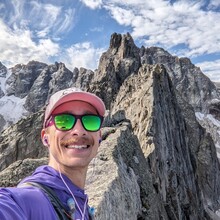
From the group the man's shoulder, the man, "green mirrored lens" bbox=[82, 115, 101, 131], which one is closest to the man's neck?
the man

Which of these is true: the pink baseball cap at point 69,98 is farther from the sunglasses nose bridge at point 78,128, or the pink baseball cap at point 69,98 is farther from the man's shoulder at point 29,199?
the man's shoulder at point 29,199

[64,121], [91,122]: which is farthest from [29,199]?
[91,122]

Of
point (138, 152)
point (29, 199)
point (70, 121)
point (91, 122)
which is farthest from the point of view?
point (138, 152)

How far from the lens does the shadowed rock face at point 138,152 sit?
10.3 m

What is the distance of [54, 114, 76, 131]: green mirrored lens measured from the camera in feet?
13.1

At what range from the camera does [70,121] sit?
4008 mm

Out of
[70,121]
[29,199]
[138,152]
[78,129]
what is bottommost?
[29,199]

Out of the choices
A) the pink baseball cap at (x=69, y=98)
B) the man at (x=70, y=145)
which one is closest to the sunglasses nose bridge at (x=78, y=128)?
the man at (x=70, y=145)

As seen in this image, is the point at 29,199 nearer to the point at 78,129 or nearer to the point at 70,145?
the point at 70,145

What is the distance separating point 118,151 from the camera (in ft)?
→ 44.1

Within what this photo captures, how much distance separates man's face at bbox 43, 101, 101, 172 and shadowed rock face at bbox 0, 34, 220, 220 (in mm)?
3894

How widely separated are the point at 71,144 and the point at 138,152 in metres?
13.8

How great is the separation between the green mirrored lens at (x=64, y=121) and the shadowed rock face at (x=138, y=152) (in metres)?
4.14

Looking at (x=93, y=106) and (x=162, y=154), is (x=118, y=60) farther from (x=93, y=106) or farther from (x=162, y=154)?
(x=93, y=106)
